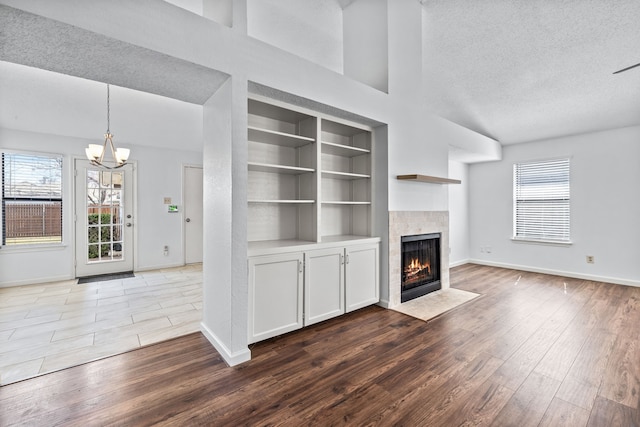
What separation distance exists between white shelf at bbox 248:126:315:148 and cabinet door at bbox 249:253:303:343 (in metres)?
1.15

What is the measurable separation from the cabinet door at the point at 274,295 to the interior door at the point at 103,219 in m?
4.40

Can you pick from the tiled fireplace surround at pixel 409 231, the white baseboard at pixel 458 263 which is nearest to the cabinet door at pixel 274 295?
the tiled fireplace surround at pixel 409 231

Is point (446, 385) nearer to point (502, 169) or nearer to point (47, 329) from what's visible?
point (47, 329)

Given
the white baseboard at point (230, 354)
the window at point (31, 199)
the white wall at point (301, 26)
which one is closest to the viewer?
the white baseboard at point (230, 354)

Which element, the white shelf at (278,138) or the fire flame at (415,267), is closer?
the white shelf at (278,138)

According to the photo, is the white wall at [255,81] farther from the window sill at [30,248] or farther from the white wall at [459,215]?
the window sill at [30,248]

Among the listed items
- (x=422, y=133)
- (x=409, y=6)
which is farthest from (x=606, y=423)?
(x=409, y=6)

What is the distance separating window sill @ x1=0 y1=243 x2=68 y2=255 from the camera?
4.52 m

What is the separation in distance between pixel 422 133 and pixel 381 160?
34.1 inches

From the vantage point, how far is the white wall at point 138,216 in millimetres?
4582

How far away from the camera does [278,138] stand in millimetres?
2938

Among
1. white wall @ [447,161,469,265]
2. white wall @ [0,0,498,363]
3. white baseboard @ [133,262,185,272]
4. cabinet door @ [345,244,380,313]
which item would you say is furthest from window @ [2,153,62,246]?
white wall @ [447,161,469,265]

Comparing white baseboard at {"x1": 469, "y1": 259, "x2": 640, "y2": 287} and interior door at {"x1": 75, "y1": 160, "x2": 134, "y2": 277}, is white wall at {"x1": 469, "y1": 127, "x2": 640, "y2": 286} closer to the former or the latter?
Result: white baseboard at {"x1": 469, "y1": 259, "x2": 640, "y2": 287}

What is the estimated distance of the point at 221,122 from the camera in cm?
241
